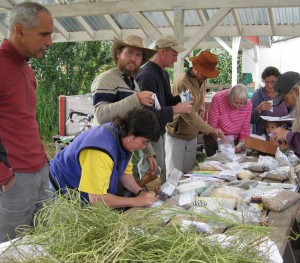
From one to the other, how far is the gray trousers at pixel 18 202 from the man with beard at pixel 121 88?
842 mm

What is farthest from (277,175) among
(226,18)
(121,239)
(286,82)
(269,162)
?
(226,18)

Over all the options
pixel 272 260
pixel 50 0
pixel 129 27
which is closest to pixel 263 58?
pixel 129 27

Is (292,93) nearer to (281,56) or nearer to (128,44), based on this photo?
(128,44)

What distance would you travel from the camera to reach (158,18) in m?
8.70

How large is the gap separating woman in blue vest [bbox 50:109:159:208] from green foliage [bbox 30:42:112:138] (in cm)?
735

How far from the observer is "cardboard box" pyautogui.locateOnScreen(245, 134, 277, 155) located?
404 centimetres

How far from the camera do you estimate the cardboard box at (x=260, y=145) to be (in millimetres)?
4035

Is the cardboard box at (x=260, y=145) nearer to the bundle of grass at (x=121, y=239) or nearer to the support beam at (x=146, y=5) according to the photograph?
the support beam at (x=146, y=5)

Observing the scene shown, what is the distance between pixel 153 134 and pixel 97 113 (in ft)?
2.69

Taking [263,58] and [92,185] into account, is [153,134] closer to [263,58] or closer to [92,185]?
[92,185]

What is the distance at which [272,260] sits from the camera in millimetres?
1402

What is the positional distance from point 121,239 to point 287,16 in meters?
7.52

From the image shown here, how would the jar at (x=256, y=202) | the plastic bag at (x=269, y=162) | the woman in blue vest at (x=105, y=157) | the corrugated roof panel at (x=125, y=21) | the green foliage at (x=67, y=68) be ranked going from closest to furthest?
the woman in blue vest at (x=105, y=157), the jar at (x=256, y=202), the plastic bag at (x=269, y=162), the corrugated roof panel at (x=125, y=21), the green foliage at (x=67, y=68)

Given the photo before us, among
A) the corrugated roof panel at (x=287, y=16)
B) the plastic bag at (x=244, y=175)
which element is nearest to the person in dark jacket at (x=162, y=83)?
the plastic bag at (x=244, y=175)
